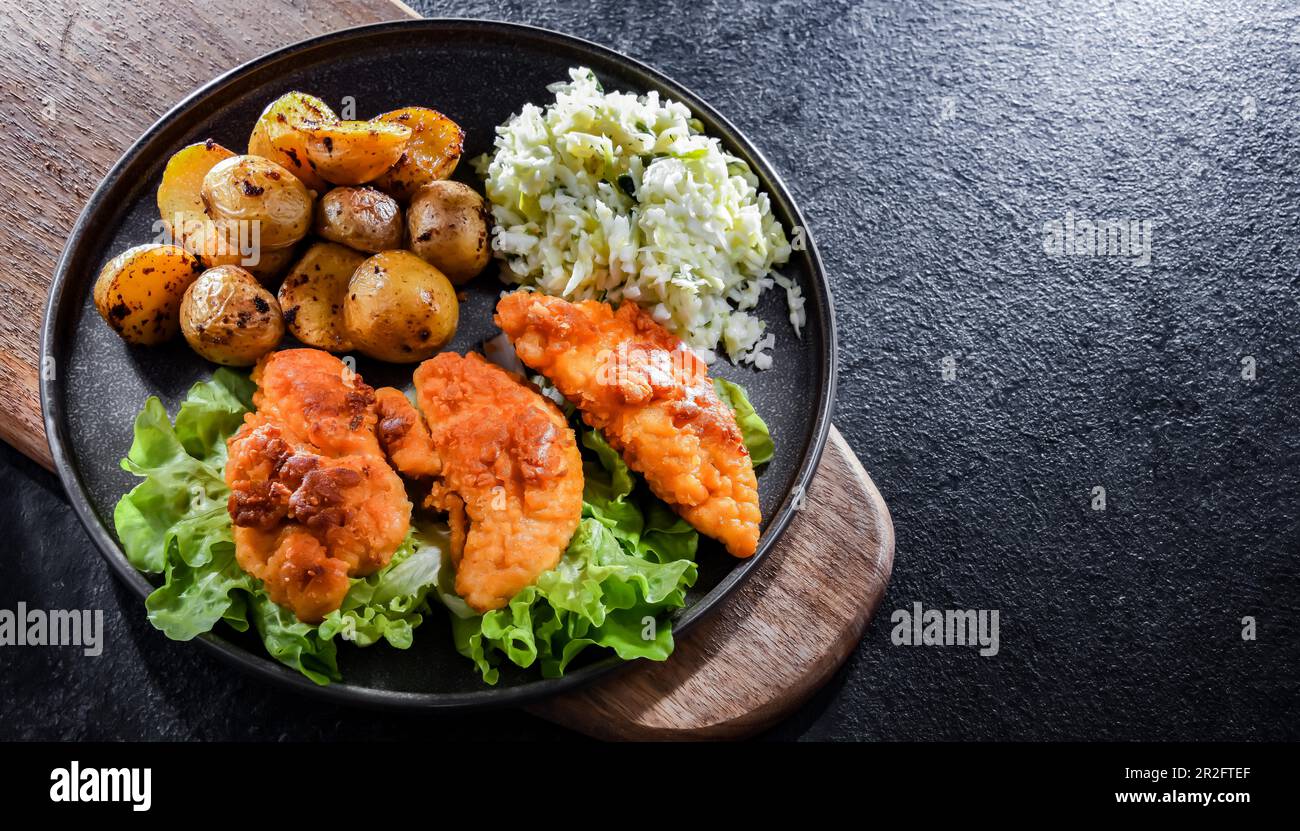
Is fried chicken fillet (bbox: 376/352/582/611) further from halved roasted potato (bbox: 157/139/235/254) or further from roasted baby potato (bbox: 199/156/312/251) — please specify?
halved roasted potato (bbox: 157/139/235/254)

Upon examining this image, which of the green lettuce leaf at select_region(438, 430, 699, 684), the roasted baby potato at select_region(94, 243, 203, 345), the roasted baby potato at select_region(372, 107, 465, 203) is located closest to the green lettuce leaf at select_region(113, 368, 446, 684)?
the green lettuce leaf at select_region(438, 430, 699, 684)

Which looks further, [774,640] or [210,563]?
[774,640]

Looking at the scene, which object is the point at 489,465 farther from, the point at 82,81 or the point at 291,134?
the point at 82,81

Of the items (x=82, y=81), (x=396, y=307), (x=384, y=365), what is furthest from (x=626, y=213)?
(x=82, y=81)


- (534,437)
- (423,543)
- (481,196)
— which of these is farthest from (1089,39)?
(423,543)

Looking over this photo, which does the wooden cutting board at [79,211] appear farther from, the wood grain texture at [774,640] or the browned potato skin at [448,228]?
the browned potato skin at [448,228]

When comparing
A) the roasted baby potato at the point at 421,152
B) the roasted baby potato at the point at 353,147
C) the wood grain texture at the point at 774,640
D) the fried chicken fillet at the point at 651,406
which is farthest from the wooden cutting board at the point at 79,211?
the roasted baby potato at the point at 353,147

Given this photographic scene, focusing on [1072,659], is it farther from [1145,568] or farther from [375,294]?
[375,294]
